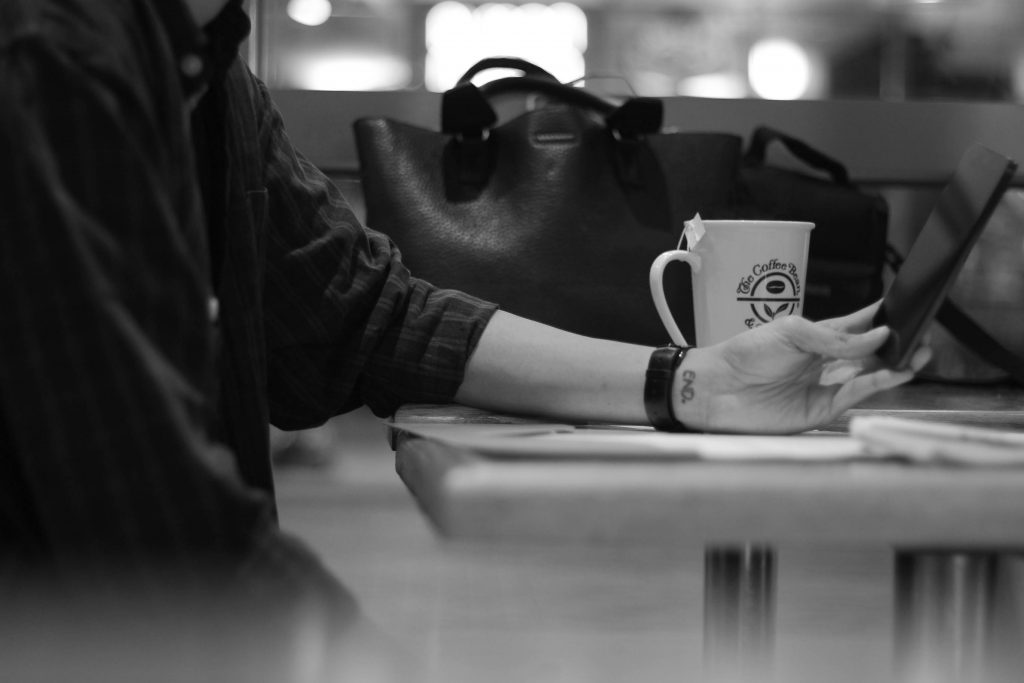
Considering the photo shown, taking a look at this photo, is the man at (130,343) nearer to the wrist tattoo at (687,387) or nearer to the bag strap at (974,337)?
the wrist tattoo at (687,387)

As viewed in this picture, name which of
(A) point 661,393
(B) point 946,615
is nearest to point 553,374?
(A) point 661,393

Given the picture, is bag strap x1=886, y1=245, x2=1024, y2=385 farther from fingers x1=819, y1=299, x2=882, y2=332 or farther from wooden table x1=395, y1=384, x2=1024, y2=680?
wooden table x1=395, y1=384, x2=1024, y2=680

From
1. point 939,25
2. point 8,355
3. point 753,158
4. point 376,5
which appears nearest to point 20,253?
point 8,355

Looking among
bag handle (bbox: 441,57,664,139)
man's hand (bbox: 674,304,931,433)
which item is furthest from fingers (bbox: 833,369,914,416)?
bag handle (bbox: 441,57,664,139)

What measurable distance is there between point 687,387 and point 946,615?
0.80 ft

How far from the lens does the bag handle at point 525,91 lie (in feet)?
4.11

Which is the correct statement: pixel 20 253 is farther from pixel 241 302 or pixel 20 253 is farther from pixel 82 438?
pixel 241 302

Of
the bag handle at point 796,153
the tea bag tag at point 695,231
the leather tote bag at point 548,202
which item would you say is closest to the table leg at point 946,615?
the tea bag tag at point 695,231

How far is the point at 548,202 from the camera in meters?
1.27

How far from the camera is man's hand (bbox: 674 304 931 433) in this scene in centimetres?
77

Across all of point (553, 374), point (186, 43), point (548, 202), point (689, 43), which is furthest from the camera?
point (689, 43)

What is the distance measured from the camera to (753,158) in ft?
4.91

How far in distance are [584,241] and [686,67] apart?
4.90m

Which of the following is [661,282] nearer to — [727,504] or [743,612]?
[743,612]
